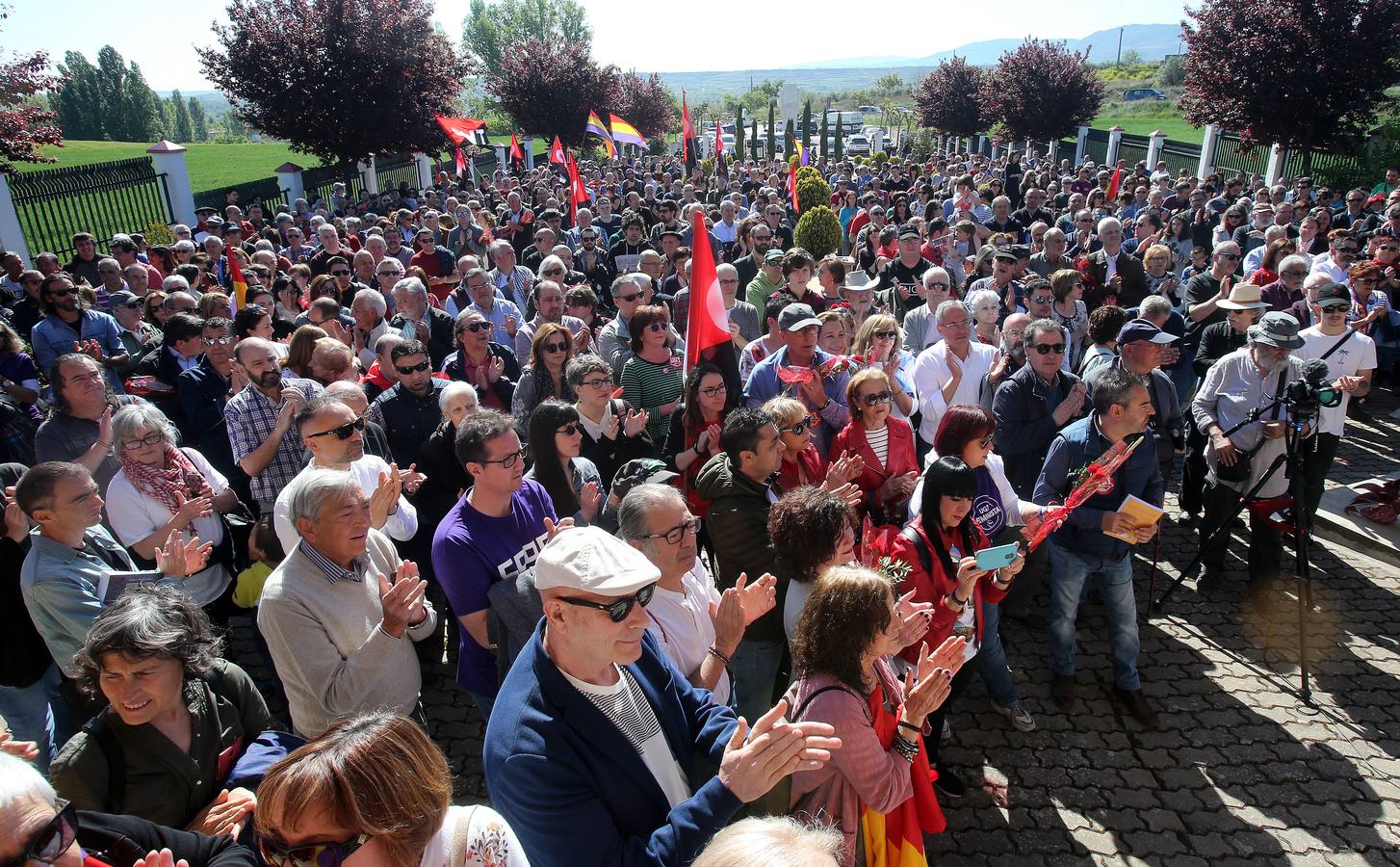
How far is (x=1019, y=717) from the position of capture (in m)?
4.10

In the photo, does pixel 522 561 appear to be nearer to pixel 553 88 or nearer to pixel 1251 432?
pixel 1251 432

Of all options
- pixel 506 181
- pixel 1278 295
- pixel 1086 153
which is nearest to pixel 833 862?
pixel 1278 295

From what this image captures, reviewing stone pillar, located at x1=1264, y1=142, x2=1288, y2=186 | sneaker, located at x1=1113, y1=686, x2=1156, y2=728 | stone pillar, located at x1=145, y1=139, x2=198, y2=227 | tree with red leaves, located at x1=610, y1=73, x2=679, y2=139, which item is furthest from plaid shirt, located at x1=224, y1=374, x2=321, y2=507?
tree with red leaves, located at x1=610, y1=73, x2=679, y2=139

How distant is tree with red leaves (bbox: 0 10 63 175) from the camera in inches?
495

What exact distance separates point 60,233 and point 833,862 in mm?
17488

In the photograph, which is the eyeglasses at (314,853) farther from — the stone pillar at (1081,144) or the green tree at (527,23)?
the green tree at (527,23)

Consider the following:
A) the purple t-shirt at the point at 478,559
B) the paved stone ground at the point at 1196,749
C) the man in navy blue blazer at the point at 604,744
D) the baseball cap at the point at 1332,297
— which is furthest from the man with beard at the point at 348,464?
the baseball cap at the point at 1332,297

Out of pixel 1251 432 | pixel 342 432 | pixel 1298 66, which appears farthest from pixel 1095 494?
pixel 1298 66

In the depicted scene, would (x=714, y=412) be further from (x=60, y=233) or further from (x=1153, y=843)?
(x=60, y=233)

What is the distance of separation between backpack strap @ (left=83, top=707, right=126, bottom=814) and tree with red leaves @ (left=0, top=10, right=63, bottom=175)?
14100 millimetres

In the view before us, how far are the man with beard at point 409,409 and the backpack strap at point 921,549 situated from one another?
9.10 ft

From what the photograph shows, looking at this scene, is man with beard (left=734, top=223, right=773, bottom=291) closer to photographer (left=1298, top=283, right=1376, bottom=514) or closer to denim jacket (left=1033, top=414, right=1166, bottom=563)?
photographer (left=1298, top=283, right=1376, bottom=514)

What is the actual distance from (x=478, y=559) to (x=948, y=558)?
Result: 1967 mm

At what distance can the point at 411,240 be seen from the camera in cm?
1241
